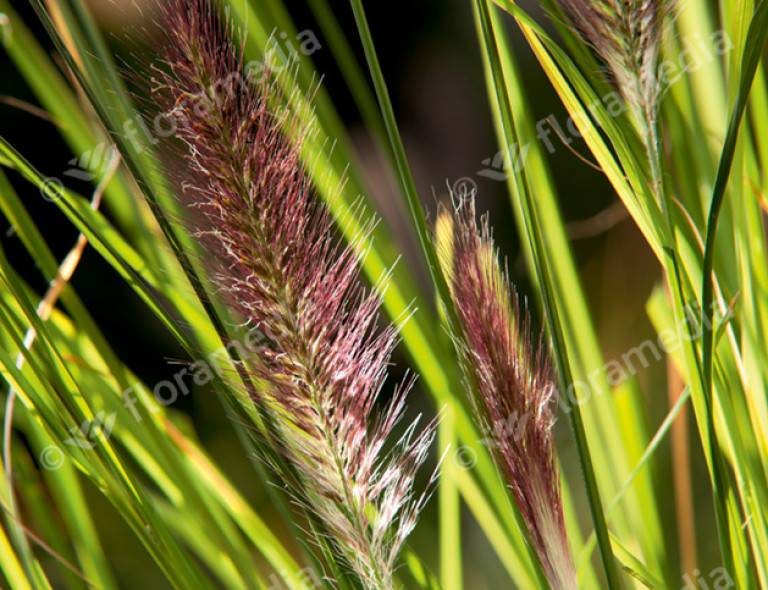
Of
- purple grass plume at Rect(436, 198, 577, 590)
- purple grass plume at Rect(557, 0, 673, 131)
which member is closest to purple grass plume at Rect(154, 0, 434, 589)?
purple grass plume at Rect(436, 198, 577, 590)

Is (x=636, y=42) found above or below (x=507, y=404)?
above

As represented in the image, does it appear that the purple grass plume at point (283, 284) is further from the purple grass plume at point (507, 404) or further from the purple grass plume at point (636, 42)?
the purple grass plume at point (636, 42)

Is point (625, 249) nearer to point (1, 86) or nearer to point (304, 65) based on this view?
point (304, 65)

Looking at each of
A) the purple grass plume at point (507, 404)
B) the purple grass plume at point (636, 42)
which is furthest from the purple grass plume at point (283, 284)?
the purple grass plume at point (636, 42)
